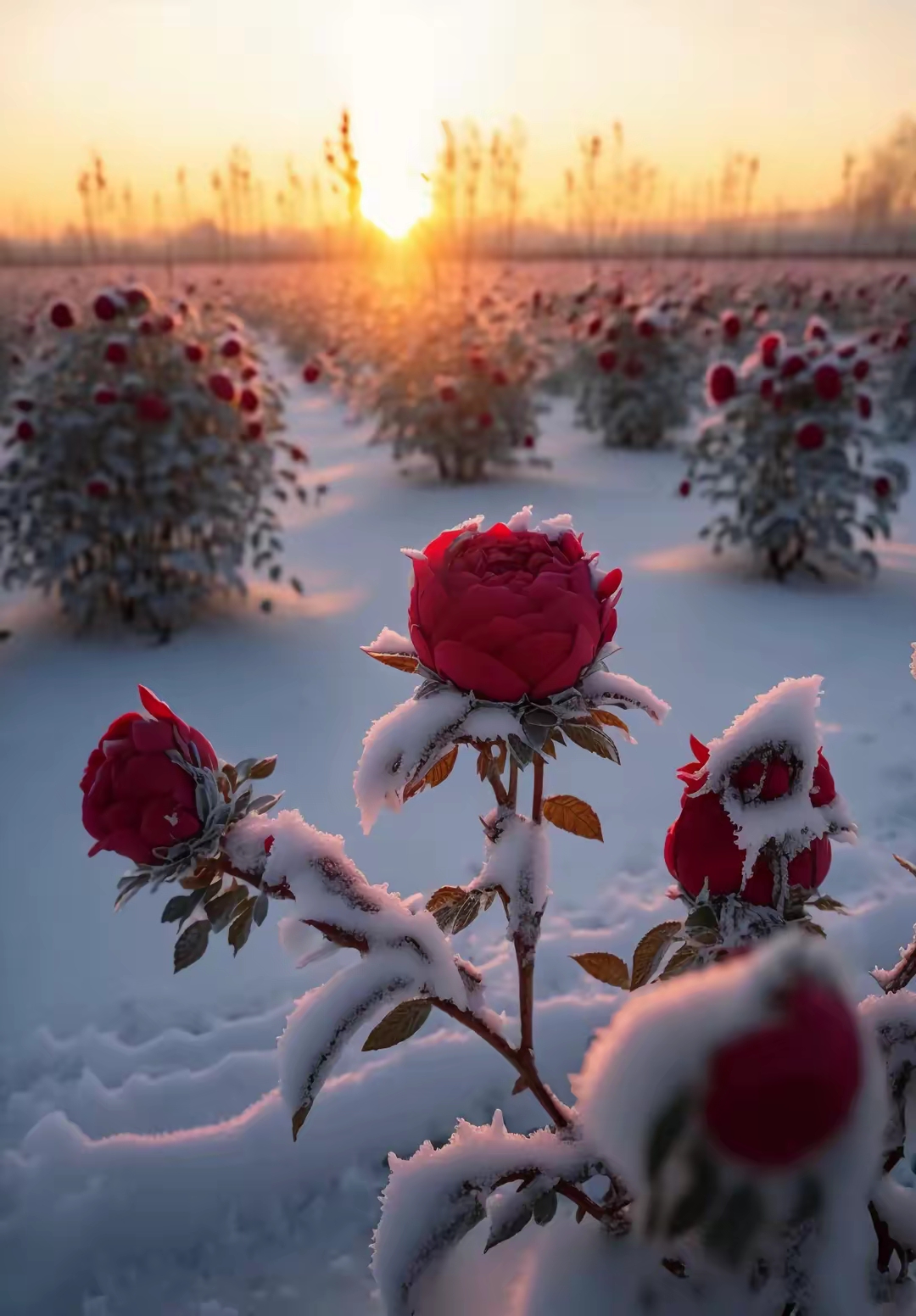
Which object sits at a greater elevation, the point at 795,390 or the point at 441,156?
the point at 441,156

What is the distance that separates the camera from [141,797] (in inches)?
33.3

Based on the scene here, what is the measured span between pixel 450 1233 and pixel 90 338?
14.5 ft

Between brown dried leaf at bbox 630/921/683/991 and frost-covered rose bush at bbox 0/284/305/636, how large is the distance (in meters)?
3.65

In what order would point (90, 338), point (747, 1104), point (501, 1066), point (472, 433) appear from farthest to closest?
point (472, 433) → point (90, 338) → point (501, 1066) → point (747, 1104)

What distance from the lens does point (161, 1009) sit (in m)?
2.19

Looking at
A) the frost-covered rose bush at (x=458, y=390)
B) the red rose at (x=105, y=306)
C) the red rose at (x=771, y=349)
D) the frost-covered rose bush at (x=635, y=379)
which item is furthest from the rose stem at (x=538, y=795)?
the frost-covered rose bush at (x=635, y=379)

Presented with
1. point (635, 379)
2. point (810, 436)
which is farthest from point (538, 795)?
point (635, 379)

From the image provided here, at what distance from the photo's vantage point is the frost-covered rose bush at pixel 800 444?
4801 millimetres

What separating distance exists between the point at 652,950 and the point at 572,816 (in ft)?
0.60

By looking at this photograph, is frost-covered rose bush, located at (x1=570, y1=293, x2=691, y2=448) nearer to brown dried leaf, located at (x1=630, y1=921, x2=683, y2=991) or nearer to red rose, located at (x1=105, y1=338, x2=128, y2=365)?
red rose, located at (x1=105, y1=338, x2=128, y2=365)

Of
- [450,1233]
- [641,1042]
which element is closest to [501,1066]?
[450,1233]

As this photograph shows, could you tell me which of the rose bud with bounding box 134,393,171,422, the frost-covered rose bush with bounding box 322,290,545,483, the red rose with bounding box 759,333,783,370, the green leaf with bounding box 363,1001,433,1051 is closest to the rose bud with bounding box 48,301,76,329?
the rose bud with bounding box 134,393,171,422

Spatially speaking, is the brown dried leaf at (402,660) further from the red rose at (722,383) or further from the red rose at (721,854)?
the red rose at (722,383)

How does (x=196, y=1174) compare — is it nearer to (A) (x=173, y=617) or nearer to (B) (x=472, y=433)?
(A) (x=173, y=617)
